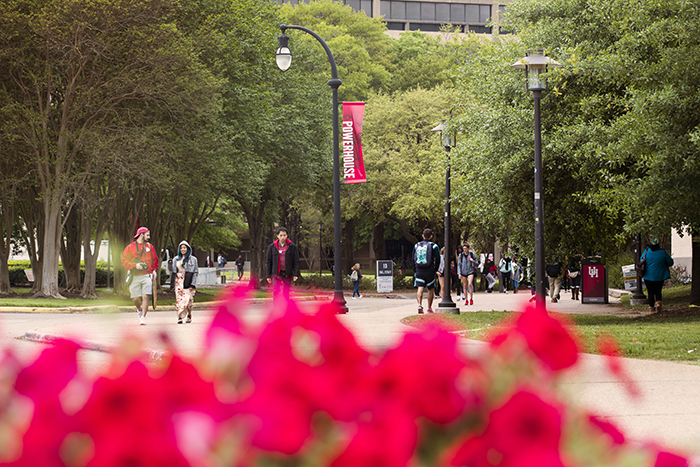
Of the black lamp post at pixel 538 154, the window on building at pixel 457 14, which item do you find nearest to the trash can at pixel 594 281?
the black lamp post at pixel 538 154

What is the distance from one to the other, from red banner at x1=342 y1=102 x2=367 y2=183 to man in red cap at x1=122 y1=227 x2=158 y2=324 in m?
8.06

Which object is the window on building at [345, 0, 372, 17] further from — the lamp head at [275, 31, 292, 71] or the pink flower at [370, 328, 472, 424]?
the pink flower at [370, 328, 472, 424]

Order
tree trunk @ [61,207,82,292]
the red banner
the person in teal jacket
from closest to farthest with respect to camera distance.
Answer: the person in teal jacket, the red banner, tree trunk @ [61,207,82,292]

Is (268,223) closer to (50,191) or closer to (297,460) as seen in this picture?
(50,191)

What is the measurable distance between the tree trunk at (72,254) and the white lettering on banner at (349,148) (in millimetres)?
13817

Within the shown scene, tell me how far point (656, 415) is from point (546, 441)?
19.1 ft

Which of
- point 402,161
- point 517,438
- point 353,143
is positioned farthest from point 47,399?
point 402,161

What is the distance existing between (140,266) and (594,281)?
49.7ft

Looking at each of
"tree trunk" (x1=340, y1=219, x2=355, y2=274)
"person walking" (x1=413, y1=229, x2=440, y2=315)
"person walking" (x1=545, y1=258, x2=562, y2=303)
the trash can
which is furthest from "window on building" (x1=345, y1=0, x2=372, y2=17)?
"person walking" (x1=413, y1=229, x2=440, y2=315)

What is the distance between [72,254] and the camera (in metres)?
32.4

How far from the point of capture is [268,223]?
45.1 metres

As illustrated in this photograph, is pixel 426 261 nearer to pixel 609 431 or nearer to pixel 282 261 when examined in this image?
pixel 282 261

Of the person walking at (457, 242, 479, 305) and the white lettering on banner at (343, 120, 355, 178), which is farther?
the person walking at (457, 242, 479, 305)

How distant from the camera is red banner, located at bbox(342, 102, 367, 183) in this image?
73.8 ft
